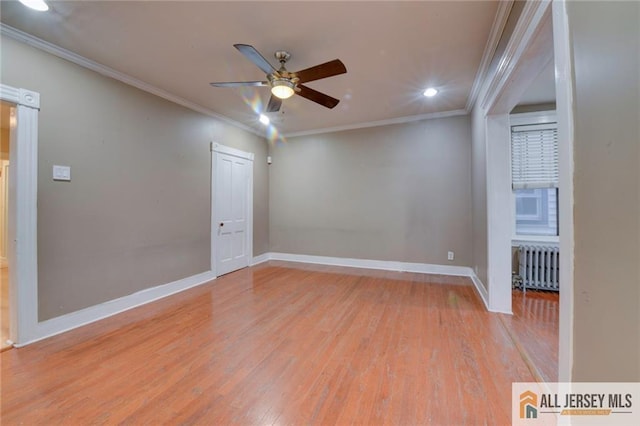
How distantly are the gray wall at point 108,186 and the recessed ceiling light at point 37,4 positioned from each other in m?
0.58

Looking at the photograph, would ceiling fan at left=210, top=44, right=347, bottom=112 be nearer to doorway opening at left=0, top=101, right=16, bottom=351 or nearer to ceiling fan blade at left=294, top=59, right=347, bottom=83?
ceiling fan blade at left=294, top=59, right=347, bottom=83

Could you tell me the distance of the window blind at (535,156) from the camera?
3602 millimetres

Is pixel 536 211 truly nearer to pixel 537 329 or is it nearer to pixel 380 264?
pixel 537 329

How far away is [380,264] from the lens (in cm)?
471

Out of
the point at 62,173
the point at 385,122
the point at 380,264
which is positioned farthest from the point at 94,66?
the point at 380,264

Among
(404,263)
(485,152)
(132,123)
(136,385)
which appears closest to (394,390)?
(136,385)

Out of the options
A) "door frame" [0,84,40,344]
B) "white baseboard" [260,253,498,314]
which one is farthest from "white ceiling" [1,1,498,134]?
"white baseboard" [260,253,498,314]

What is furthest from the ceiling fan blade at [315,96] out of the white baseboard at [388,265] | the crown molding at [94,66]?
the white baseboard at [388,265]

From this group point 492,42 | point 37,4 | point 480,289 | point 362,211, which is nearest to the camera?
point 37,4

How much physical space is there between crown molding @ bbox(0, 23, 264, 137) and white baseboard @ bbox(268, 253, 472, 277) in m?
3.09

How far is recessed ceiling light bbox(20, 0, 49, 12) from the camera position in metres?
1.82

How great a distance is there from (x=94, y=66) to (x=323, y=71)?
249 cm

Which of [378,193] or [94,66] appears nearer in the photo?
[94,66]

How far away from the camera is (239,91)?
3346 mm
